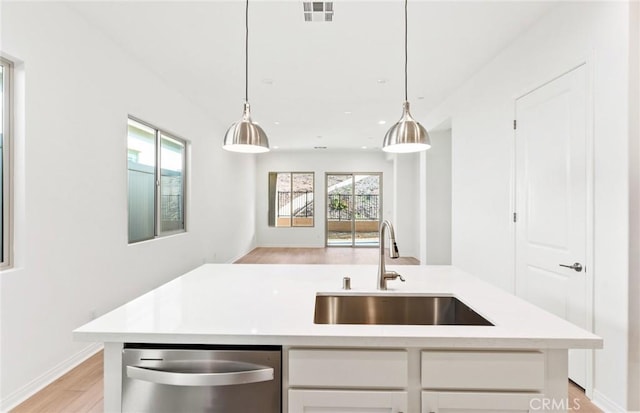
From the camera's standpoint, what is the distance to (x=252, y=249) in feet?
29.9

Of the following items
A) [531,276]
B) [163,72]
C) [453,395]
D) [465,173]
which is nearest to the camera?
[453,395]

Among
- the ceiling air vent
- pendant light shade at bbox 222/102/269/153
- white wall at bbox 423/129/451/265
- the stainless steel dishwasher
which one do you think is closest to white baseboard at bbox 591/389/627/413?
the stainless steel dishwasher

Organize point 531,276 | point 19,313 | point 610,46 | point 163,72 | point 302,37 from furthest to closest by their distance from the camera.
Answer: point 163,72 < point 302,37 < point 531,276 < point 19,313 < point 610,46

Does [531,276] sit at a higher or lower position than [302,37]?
lower

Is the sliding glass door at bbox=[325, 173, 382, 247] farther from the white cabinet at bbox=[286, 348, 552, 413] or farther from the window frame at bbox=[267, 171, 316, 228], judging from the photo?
the white cabinet at bbox=[286, 348, 552, 413]

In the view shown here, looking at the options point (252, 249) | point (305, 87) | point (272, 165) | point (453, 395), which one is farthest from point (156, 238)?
point (272, 165)

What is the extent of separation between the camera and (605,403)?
6.60 ft

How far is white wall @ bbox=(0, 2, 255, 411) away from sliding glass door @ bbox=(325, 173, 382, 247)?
6.13 metres

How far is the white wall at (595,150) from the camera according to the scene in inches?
76.2

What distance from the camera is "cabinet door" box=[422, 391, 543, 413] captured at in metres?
1.08

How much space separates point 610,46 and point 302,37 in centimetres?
223

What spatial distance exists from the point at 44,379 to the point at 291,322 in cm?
222

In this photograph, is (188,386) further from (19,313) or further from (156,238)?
(156,238)

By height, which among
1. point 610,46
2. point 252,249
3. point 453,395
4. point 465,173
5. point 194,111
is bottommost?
point 252,249
